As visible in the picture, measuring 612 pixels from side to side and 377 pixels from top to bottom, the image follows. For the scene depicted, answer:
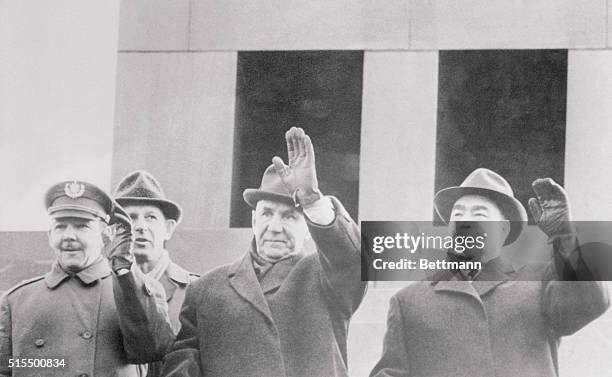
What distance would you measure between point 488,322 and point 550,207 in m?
0.46

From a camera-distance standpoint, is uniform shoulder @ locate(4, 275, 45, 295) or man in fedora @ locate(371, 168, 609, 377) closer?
man in fedora @ locate(371, 168, 609, 377)

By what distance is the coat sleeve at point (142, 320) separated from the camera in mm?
3898

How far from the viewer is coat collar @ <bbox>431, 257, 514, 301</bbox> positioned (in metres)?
3.83

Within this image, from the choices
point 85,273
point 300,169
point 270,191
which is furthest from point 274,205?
point 85,273

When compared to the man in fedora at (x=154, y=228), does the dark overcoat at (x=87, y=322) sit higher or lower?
lower

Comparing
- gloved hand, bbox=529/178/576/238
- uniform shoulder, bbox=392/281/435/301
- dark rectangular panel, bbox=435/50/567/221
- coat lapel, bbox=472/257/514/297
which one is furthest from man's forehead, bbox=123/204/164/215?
gloved hand, bbox=529/178/576/238

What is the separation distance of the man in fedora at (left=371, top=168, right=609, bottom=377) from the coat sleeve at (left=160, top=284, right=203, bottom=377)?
65cm

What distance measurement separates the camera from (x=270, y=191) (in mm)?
3912

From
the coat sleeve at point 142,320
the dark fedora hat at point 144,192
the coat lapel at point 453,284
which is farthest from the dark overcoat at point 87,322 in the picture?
the coat lapel at point 453,284

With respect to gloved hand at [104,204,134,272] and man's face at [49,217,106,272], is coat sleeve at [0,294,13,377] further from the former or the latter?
gloved hand at [104,204,134,272]

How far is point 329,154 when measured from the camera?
12.9 ft

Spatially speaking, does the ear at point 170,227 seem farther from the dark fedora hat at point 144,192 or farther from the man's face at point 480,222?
the man's face at point 480,222

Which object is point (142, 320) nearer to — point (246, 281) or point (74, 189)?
point (246, 281)

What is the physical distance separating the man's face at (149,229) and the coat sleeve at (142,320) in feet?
0.34
